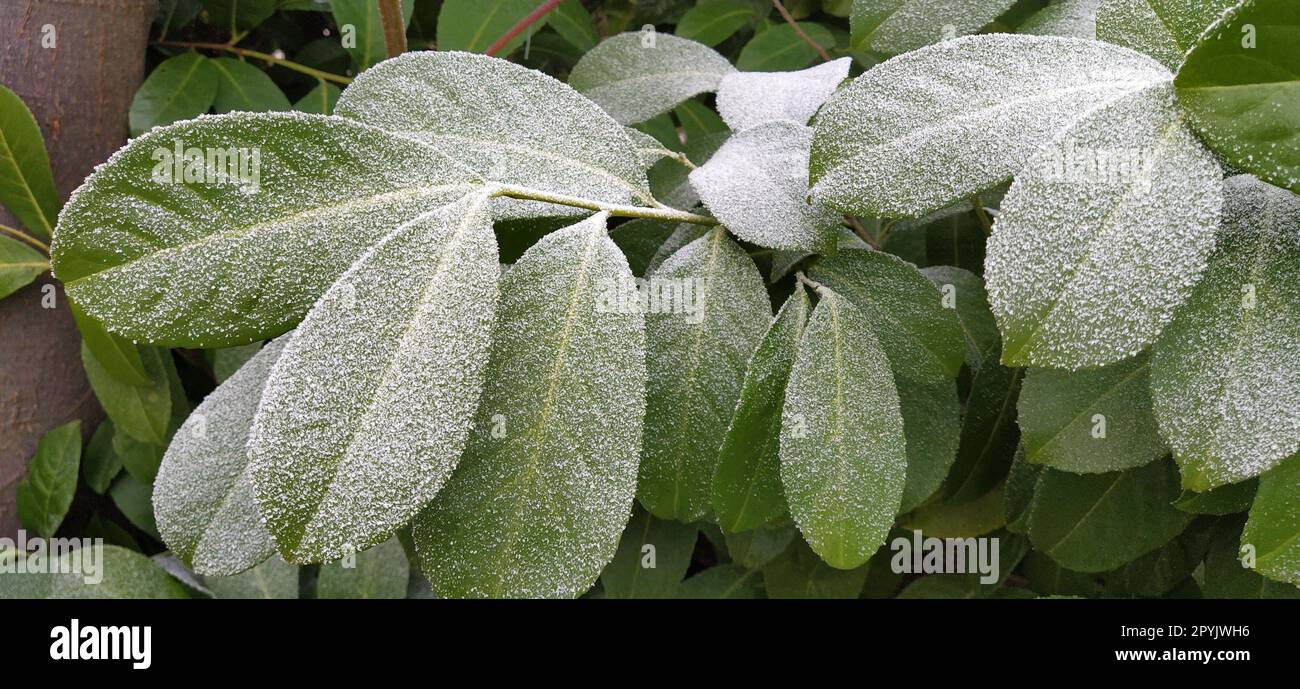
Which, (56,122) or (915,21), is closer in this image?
(915,21)

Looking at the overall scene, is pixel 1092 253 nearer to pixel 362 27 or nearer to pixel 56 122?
pixel 362 27

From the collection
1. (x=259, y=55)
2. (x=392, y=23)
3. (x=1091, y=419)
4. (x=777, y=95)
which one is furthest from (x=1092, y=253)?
(x=259, y=55)

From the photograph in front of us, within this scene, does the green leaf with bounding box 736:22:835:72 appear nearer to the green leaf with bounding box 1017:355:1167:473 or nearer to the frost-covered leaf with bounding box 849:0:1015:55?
the frost-covered leaf with bounding box 849:0:1015:55

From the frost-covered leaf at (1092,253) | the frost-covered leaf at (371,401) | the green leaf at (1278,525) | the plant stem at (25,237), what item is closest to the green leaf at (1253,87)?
the frost-covered leaf at (1092,253)

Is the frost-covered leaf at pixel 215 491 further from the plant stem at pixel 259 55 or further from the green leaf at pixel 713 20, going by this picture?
the green leaf at pixel 713 20

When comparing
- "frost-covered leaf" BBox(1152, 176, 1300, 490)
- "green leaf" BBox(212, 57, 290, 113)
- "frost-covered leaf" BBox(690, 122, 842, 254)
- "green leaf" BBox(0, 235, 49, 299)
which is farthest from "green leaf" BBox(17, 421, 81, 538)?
"frost-covered leaf" BBox(1152, 176, 1300, 490)

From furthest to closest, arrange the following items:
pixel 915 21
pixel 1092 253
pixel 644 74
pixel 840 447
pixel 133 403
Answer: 1. pixel 133 403
2. pixel 644 74
3. pixel 915 21
4. pixel 840 447
5. pixel 1092 253
